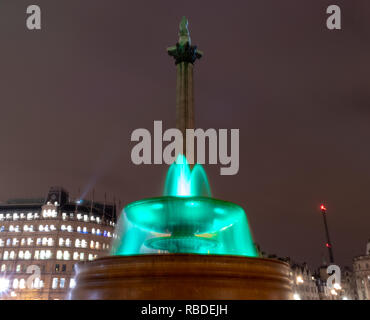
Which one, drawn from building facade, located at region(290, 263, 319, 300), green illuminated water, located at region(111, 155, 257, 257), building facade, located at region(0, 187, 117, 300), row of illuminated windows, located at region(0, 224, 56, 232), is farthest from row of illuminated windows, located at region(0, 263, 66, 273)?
green illuminated water, located at region(111, 155, 257, 257)

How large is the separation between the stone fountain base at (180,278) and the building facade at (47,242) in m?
62.9

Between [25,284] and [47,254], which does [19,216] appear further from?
[25,284]

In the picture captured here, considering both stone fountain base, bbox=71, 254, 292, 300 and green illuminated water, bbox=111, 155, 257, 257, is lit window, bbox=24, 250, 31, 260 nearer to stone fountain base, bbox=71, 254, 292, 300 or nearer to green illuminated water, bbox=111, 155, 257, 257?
green illuminated water, bbox=111, 155, 257, 257

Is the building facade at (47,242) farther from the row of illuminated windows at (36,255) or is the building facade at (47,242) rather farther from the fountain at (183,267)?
the fountain at (183,267)

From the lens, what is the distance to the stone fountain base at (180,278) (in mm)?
10172

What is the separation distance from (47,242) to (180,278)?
7026 centimetres

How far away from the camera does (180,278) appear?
1029 cm

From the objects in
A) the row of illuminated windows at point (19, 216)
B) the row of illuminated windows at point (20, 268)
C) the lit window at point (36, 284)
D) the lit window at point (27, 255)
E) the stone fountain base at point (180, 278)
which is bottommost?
the stone fountain base at point (180, 278)

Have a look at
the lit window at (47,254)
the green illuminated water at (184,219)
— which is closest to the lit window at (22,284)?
the lit window at (47,254)

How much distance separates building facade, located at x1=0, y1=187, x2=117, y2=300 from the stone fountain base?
62905mm

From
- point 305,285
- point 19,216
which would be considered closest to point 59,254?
point 19,216

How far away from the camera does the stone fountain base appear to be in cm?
1017

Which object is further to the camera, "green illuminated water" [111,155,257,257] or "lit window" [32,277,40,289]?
"lit window" [32,277,40,289]
